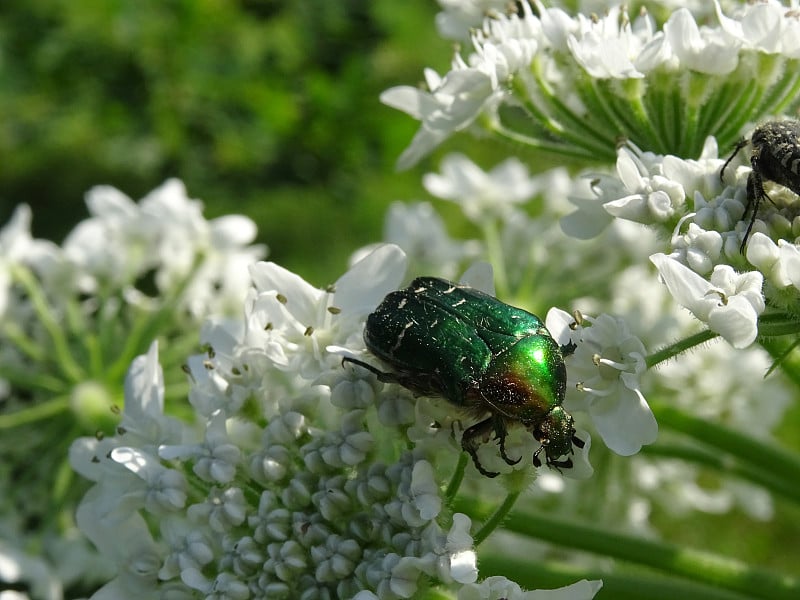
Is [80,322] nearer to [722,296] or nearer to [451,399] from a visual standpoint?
[451,399]

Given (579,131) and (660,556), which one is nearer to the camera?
(660,556)

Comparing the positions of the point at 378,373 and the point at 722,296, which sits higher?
the point at 722,296

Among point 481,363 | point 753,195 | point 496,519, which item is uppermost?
point 753,195

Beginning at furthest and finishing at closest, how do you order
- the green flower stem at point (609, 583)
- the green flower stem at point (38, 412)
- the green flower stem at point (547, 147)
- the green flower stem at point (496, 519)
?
1. the green flower stem at point (38, 412)
2. the green flower stem at point (547, 147)
3. the green flower stem at point (609, 583)
4. the green flower stem at point (496, 519)

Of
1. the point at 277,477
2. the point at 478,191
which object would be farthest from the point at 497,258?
the point at 277,477

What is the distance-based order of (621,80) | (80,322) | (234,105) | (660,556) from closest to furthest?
1. (621,80)
2. (660,556)
3. (80,322)
4. (234,105)

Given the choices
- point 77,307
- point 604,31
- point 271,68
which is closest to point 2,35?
point 271,68

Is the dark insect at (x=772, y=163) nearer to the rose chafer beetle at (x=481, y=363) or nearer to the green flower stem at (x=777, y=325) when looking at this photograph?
the green flower stem at (x=777, y=325)

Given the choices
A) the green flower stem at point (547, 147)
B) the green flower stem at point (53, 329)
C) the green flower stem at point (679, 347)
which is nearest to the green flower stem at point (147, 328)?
the green flower stem at point (53, 329)
